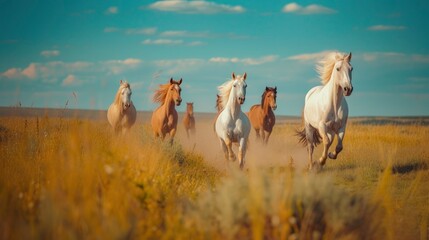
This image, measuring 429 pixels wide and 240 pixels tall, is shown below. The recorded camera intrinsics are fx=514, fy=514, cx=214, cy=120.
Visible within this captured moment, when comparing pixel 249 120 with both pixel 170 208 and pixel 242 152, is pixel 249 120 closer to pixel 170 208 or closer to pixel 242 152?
pixel 242 152

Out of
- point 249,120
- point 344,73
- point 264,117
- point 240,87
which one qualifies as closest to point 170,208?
point 240,87

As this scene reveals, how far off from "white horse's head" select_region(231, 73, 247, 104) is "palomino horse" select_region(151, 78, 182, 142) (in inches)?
123

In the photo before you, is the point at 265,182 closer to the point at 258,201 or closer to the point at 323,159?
the point at 258,201

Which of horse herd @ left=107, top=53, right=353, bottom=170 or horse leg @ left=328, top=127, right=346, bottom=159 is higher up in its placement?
horse herd @ left=107, top=53, right=353, bottom=170

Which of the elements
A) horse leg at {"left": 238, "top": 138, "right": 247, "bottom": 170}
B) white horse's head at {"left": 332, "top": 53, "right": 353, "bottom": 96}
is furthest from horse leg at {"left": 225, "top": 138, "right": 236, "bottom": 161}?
white horse's head at {"left": 332, "top": 53, "right": 353, "bottom": 96}

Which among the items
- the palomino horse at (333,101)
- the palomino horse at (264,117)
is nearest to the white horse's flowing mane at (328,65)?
the palomino horse at (333,101)

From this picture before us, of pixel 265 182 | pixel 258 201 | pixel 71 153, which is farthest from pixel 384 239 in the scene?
pixel 71 153

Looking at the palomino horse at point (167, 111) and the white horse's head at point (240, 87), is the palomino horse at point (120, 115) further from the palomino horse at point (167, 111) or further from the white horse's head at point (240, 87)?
the white horse's head at point (240, 87)

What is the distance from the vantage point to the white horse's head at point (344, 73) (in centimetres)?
1201

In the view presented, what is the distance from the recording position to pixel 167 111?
51.1ft

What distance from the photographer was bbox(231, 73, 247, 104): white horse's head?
1203 cm

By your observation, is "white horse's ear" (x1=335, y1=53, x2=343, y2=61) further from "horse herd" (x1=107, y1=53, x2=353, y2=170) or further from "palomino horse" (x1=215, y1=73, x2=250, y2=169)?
"palomino horse" (x1=215, y1=73, x2=250, y2=169)

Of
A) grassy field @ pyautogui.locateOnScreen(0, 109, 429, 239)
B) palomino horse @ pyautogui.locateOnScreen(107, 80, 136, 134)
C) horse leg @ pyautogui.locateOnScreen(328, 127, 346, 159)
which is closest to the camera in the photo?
grassy field @ pyautogui.locateOnScreen(0, 109, 429, 239)

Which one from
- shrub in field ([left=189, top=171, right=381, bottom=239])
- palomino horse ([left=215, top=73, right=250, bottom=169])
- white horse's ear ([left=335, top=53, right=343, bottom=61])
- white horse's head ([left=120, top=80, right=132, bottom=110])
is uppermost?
white horse's ear ([left=335, top=53, right=343, bottom=61])
